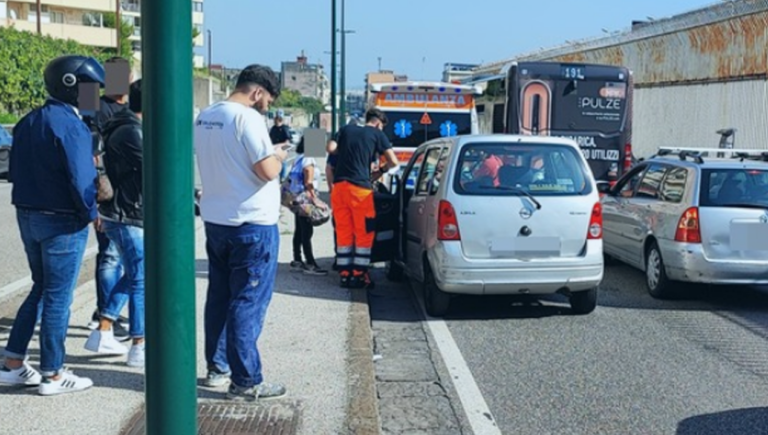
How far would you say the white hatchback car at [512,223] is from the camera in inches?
297

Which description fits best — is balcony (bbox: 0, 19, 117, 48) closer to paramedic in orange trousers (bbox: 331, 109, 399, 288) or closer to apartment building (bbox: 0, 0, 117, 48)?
apartment building (bbox: 0, 0, 117, 48)

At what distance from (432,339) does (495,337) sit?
1.75ft

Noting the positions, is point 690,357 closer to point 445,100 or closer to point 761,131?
point 445,100

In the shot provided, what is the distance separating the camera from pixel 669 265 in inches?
338

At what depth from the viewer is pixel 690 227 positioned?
831 centimetres

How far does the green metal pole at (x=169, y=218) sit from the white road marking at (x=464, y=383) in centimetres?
248

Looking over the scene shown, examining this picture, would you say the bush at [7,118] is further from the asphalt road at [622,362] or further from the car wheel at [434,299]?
the asphalt road at [622,362]

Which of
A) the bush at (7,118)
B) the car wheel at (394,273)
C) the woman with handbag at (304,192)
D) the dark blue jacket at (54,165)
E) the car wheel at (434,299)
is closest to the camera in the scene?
the dark blue jacket at (54,165)

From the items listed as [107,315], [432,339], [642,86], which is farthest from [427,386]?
[642,86]

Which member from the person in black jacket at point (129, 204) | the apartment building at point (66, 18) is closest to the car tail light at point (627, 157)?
the person in black jacket at point (129, 204)

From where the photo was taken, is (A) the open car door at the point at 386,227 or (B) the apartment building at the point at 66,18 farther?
(B) the apartment building at the point at 66,18

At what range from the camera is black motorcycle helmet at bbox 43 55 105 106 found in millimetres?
4934

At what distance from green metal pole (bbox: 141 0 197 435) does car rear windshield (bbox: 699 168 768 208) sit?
21.4 ft

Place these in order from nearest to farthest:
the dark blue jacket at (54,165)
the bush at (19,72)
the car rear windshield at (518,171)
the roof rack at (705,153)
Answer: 1. the dark blue jacket at (54,165)
2. the car rear windshield at (518,171)
3. the roof rack at (705,153)
4. the bush at (19,72)
